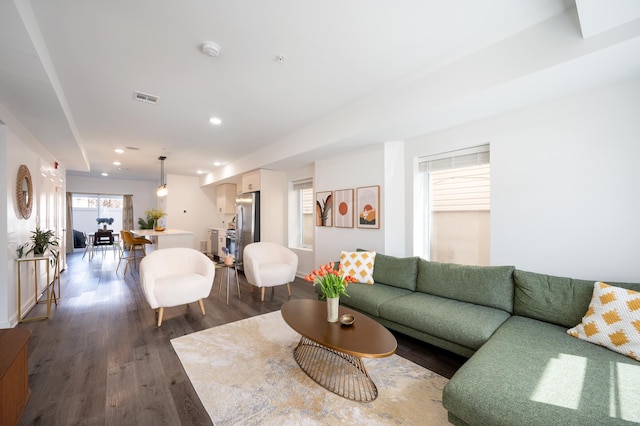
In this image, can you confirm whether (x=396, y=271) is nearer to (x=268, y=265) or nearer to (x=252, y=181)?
(x=268, y=265)

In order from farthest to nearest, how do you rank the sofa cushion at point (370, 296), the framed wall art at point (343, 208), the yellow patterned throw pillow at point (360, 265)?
the framed wall art at point (343, 208) < the yellow patterned throw pillow at point (360, 265) < the sofa cushion at point (370, 296)

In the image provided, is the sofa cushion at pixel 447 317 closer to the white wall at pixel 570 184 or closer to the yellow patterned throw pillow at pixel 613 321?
the yellow patterned throw pillow at pixel 613 321

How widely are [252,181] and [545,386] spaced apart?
18.3ft

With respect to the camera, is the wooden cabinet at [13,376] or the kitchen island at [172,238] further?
the kitchen island at [172,238]

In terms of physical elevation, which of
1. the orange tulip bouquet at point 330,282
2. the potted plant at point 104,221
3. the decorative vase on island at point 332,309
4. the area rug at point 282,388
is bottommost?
the area rug at point 282,388

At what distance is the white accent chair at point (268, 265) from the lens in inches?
155

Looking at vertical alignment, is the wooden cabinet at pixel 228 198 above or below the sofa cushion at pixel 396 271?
above

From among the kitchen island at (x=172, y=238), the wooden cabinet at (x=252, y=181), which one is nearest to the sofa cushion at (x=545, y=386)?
the wooden cabinet at (x=252, y=181)

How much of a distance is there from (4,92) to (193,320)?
2.86m

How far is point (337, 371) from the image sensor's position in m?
2.18

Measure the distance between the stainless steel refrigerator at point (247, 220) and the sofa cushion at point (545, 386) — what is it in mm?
4770

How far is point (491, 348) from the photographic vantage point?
181cm

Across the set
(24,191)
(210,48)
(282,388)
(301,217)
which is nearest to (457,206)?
(282,388)

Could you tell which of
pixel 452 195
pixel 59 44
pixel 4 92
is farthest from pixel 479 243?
pixel 4 92
